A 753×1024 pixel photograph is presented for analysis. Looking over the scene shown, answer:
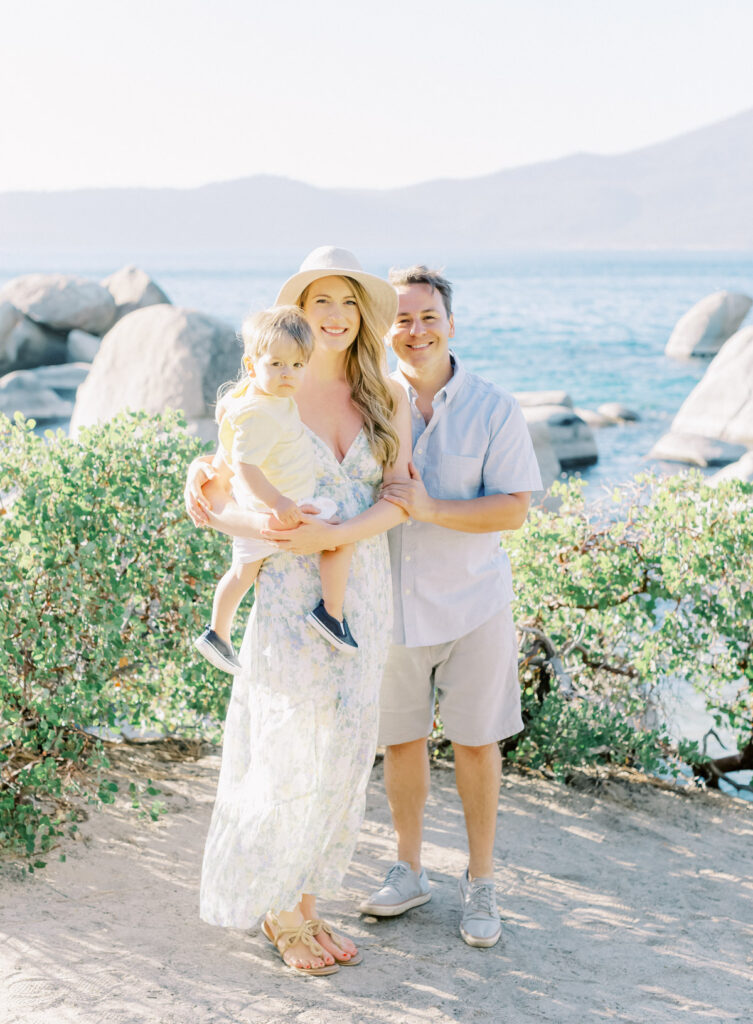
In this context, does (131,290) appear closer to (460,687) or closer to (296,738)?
(460,687)

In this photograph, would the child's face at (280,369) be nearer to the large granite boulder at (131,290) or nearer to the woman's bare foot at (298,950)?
the woman's bare foot at (298,950)

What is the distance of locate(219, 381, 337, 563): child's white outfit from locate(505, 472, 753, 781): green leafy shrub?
1.92 meters

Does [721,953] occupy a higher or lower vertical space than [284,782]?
lower

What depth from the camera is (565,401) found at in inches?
774

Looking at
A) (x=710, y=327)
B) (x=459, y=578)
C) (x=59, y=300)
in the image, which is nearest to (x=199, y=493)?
(x=459, y=578)

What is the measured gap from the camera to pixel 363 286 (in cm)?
324

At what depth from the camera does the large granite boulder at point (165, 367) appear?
1370 cm

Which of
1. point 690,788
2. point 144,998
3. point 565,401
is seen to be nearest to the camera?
point 144,998

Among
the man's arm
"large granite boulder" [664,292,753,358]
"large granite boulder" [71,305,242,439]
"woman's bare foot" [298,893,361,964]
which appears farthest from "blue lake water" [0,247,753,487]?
"large granite boulder" [71,305,242,439]

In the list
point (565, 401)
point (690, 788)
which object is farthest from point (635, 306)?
point (690, 788)

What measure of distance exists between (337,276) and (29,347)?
23.4 meters

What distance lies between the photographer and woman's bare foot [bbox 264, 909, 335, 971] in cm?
324

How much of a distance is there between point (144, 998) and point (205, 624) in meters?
1.57

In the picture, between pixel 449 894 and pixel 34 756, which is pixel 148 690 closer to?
pixel 34 756
